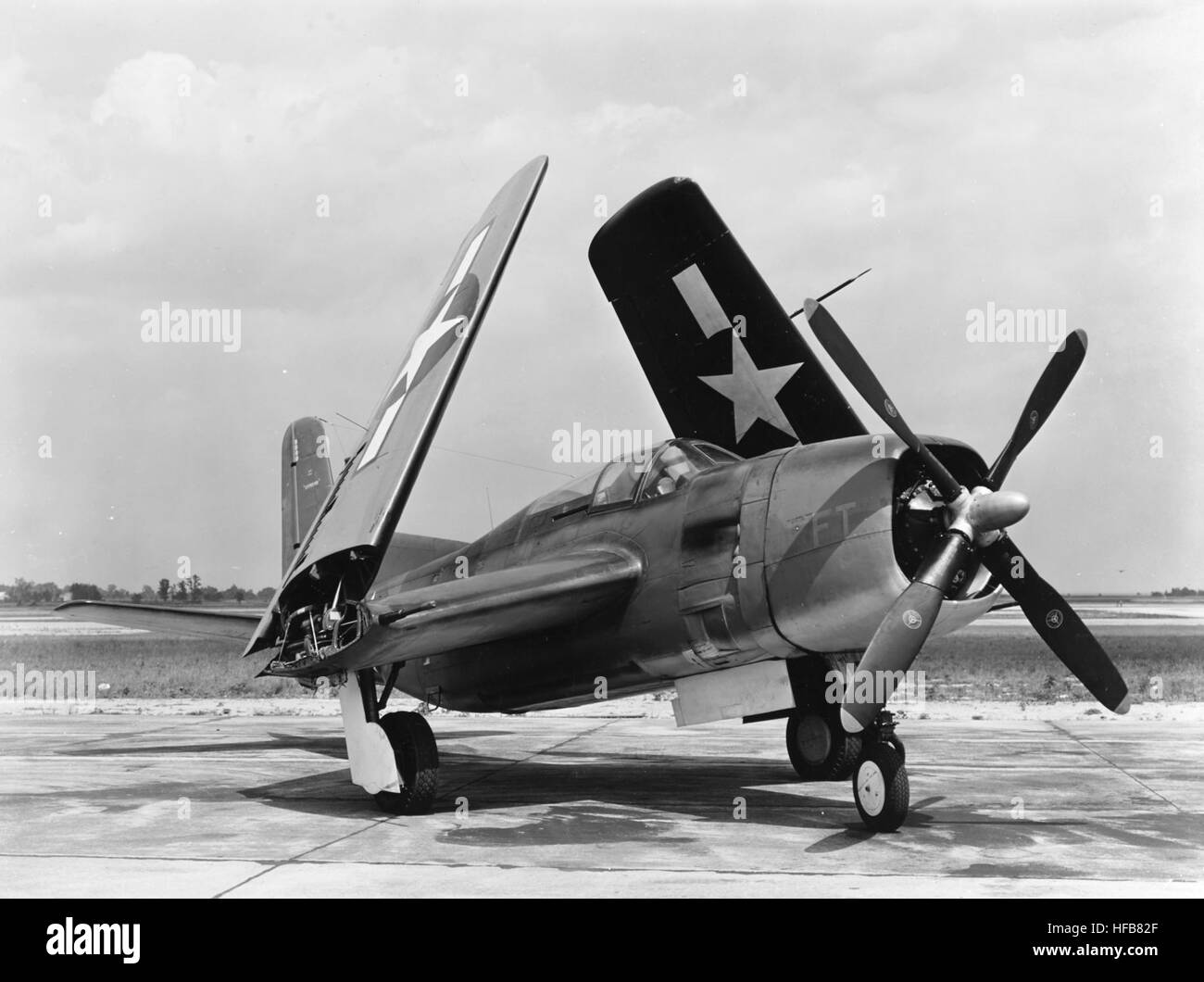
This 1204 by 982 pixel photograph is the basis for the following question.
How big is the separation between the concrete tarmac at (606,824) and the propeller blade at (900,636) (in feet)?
3.25

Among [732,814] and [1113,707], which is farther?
[732,814]

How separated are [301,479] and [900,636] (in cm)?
1105

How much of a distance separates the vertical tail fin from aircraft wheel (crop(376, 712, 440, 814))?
688 cm

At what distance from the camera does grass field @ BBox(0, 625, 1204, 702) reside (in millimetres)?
28766

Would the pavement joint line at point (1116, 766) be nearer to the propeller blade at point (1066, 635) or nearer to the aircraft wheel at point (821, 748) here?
the propeller blade at point (1066, 635)

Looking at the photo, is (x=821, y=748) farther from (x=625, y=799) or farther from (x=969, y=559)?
(x=969, y=559)

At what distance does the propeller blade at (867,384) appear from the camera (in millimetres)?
8336

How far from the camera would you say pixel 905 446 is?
848cm

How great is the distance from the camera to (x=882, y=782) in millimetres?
8672

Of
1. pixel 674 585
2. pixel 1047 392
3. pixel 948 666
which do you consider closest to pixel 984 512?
pixel 1047 392
